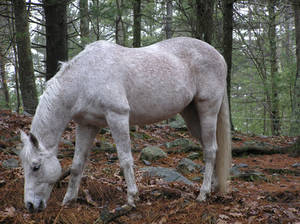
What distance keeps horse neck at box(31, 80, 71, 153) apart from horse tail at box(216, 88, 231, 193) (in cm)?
227

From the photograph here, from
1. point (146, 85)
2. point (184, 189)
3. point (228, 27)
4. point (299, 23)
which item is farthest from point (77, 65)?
point (299, 23)

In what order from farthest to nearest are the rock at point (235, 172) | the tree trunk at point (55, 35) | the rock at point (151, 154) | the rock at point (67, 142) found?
the tree trunk at point (55, 35)
the rock at point (67, 142)
the rock at point (151, 154)
the rock at point (235, 172)

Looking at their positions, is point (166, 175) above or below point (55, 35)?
below

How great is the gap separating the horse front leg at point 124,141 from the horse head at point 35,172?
0.76 metres

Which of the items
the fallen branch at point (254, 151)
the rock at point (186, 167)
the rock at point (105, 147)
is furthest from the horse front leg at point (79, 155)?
the fallen branch at point (254, 151)

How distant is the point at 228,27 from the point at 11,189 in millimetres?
7445

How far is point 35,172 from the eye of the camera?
2.87 meters

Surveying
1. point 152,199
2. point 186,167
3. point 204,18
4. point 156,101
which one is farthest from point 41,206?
point 204,18

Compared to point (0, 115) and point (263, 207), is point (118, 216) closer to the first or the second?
point (263, 207)

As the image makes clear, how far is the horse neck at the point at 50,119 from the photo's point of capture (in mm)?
3004

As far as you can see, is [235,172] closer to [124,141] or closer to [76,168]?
[124,141]

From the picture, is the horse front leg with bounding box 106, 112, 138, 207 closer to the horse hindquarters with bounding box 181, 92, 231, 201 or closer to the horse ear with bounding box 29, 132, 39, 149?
the horse ear with bounding box 29, 132, 39, 149

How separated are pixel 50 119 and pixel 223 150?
2.50 metres

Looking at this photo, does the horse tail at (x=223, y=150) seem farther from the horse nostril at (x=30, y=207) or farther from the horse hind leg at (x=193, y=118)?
the horse nostril at (x=30, y=207)
